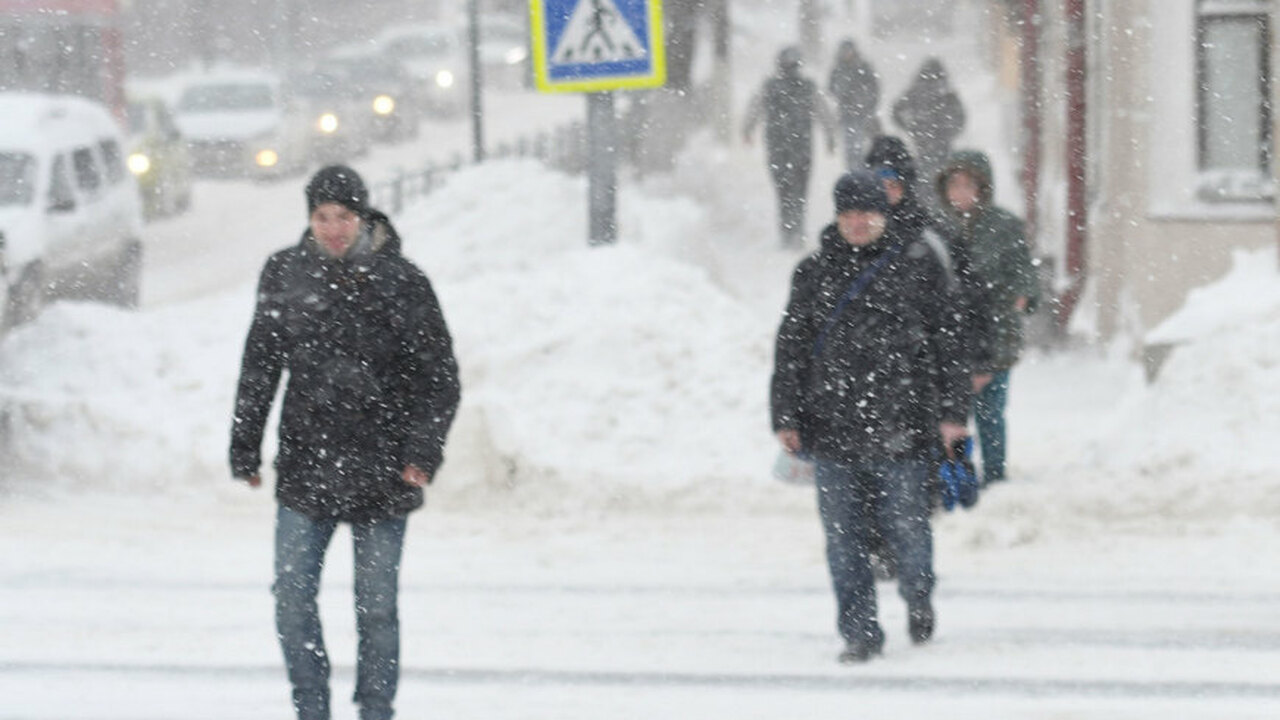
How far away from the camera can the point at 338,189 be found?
5824 millimetres

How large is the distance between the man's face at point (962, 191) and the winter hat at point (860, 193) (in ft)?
7.13

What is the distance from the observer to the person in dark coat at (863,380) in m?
7.25

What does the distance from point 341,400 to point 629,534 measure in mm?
4236

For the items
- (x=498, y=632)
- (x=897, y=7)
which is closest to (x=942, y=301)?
(x=498, y=632)

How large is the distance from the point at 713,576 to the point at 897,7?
221ft

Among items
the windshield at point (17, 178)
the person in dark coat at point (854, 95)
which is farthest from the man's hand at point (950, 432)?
the person in dark coat at point (854, 95)

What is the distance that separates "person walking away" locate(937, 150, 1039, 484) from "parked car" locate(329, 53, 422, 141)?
28847 mm

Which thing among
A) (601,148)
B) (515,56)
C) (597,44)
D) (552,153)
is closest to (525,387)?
(601,148)

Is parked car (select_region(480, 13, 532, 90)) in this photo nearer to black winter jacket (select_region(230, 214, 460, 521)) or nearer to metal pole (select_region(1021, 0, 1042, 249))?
metal pole (select_region(1021, 0, 1042, 249))

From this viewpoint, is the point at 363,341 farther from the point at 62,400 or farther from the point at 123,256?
the point at 123,256

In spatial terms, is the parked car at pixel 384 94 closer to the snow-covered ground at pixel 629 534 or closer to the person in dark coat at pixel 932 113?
the person in dark coat at pixel 932 113

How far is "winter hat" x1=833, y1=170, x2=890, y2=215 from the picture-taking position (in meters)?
7.20

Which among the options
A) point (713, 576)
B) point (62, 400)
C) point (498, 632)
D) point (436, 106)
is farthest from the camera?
point (436, 106)

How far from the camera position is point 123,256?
18.6 meters
